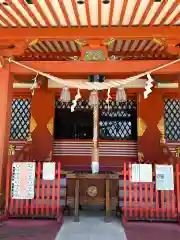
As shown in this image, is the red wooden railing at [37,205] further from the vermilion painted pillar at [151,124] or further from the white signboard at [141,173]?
the vermilion painted pillar at [151,124]

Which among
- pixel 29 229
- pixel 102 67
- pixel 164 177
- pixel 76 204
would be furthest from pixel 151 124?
pixel 29 229

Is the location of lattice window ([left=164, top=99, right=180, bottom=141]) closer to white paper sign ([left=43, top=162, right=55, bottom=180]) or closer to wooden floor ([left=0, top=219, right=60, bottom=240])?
white paper sign ([left=43, top=162, right=55, bottom=180])

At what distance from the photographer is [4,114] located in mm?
5445

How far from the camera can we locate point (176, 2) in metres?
4.17

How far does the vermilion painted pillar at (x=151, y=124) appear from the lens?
783cm

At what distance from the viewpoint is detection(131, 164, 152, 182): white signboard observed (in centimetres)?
524

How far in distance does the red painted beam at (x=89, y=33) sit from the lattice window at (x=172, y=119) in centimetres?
346

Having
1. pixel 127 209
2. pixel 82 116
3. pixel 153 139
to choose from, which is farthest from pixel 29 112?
pixel 127 209

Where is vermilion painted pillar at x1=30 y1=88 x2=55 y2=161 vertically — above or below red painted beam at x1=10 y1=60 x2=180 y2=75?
below

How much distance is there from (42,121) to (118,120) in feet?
7.60

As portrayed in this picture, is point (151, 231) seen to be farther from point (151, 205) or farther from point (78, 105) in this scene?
point (78, 105)

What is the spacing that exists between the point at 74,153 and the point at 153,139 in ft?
7.65

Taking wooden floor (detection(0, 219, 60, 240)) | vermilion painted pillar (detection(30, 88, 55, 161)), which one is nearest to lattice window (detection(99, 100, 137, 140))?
vermilion painted pillar (detection(30, 88, 55, 161))

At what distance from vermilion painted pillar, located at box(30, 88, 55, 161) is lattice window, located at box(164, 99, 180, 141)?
11.2 feet
